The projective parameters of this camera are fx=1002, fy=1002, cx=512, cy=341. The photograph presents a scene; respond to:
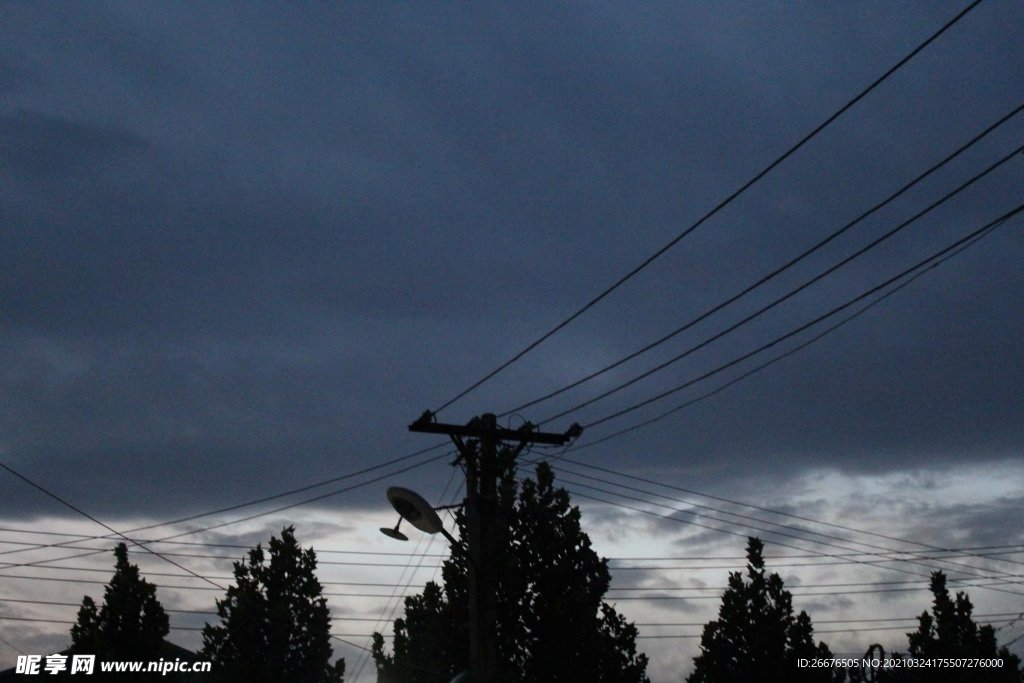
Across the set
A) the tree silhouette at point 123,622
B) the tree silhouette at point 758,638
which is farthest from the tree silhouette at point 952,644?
the tree silhouette at point 123,622

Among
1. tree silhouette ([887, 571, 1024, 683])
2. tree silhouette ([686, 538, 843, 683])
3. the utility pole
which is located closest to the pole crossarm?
the utility pole

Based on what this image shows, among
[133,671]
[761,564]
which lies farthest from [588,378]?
[133,671]

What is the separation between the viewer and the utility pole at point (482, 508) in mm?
17531

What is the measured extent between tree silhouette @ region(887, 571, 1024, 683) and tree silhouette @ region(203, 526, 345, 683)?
1812 cm

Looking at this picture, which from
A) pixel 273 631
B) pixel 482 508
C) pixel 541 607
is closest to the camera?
pixel 482 508

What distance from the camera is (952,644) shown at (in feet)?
107

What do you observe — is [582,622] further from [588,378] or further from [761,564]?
[761,564]

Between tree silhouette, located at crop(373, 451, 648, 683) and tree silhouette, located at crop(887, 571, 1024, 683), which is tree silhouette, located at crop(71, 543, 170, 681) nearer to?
tree silhouette, located at crop(373, 451, 648, 683)

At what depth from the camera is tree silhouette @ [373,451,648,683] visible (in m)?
21.2

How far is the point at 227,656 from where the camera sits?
91.6 ft

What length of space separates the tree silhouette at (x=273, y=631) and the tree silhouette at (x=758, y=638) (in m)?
11.0

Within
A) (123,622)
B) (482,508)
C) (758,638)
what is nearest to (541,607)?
(482,508)

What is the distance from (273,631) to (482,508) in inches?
484

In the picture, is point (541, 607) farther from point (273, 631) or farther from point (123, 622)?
point (123, 622)
